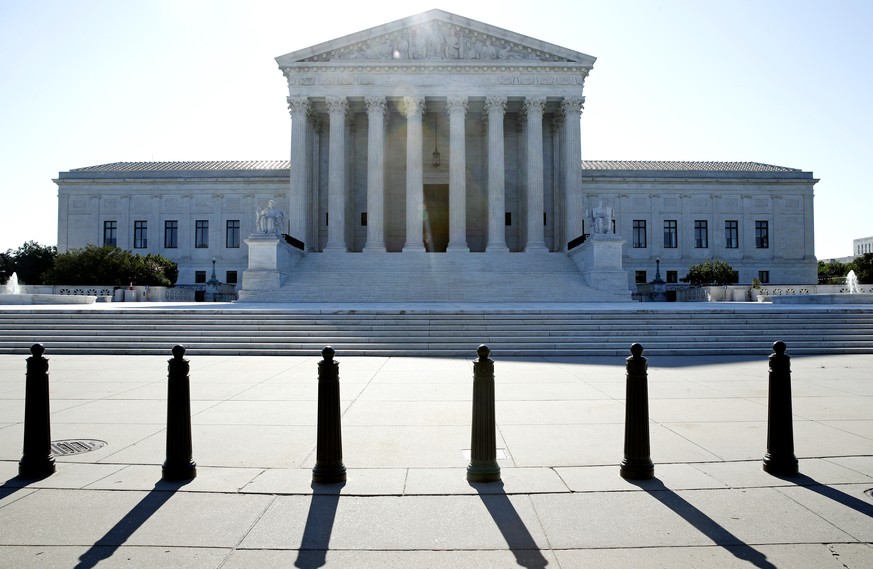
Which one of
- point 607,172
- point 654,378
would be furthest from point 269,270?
point 607,172

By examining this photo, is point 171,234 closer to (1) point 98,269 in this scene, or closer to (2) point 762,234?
(1) point 98,269

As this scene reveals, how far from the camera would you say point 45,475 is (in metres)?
5.87

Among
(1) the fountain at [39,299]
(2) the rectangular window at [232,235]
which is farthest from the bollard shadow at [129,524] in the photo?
(2) the rectangular window at [232,235]

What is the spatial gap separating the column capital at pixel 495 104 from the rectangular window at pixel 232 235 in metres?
27.7

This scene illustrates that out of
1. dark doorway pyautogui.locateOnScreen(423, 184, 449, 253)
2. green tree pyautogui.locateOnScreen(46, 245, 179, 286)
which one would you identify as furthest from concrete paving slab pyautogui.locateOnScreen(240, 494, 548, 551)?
dark doorway pyautogui.locateOnScreen(423, 184, 449, 253)

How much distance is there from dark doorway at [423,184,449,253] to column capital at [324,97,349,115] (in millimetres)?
10482

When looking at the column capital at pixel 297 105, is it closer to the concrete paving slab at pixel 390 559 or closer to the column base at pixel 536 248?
the column base at pixel 536 248

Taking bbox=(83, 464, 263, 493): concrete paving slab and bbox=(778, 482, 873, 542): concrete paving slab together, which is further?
bbox=(83, 464, 263, 493): concrete paving slab

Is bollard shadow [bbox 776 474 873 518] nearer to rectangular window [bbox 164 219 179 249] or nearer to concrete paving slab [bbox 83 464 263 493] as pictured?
concrete paving slab [bbox 83 464 263 493]

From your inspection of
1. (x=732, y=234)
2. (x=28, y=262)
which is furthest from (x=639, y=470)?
(x=28, y=262)

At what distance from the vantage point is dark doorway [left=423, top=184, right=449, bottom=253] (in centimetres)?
5206

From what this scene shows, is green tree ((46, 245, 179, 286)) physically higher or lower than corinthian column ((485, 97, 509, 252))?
lower

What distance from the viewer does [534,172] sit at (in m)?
44.0

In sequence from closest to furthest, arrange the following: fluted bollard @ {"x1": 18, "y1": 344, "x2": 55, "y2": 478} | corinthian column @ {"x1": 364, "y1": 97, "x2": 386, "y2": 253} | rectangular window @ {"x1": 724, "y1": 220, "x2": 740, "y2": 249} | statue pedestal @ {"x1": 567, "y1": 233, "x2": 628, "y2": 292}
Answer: fluted bollard @ {"x1": 18, "y1": 344, "x2": 55, "y2": 478} < statue pedestal @ {"x1": 567, "y1": 233, "x2": 628, "y2": 292} < corinthian column @ {"x1": 364, "y1": 97, "x2": 386, "y2": 253} < rectangular window @ {"x1": 724, "y1": 220, "x2": 740, "y2": 249}
